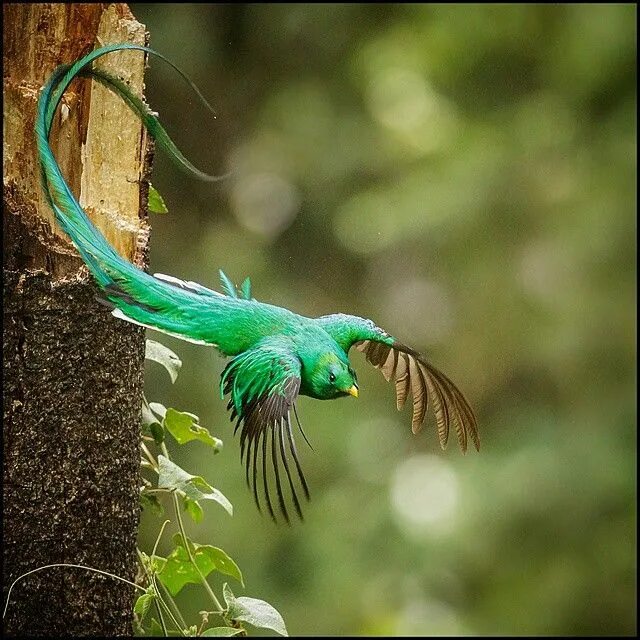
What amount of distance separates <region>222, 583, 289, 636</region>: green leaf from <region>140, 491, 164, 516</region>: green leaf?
213 mm

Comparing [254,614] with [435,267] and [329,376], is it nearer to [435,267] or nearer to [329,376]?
[329,376]

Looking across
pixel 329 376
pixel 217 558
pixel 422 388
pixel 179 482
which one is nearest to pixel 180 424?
pixel 179 482

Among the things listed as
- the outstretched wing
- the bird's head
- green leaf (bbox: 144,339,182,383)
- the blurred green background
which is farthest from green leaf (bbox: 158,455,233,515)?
the blurred green background

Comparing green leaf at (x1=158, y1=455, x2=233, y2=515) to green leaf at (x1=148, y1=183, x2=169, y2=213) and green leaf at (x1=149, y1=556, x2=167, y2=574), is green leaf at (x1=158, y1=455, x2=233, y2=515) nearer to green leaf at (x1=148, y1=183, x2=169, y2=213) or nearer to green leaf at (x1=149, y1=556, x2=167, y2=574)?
green leaf at (x1=149, y1=556, x2=167, y2=574)

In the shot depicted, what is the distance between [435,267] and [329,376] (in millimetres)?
3884

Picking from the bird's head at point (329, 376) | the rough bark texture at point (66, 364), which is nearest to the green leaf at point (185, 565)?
the rough bark texture at point (66, 364)

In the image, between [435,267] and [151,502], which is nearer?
[151,502]

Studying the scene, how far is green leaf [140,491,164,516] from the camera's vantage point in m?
2.08

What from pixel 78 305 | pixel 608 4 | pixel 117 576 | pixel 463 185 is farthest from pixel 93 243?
pixel 608 4

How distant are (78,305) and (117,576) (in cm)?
47

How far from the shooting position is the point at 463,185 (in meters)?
5.53

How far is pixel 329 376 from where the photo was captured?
74.0 inches

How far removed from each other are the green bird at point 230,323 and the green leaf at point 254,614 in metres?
0.27

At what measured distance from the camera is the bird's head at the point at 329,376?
1.88 metres
